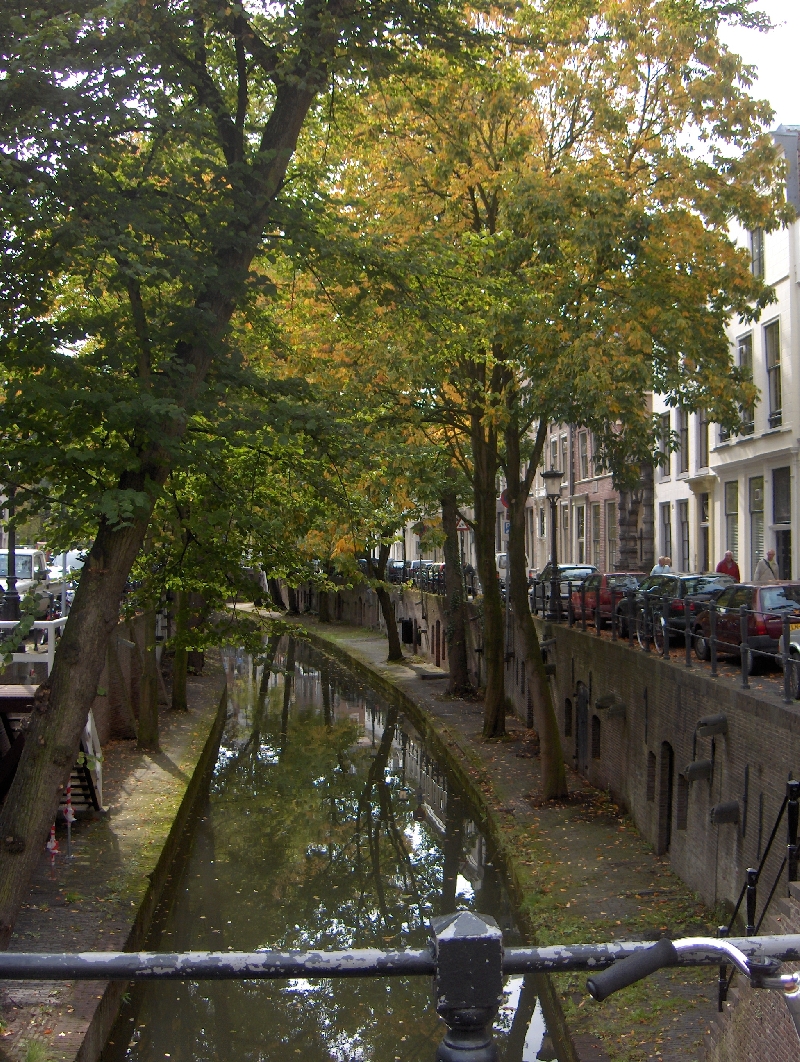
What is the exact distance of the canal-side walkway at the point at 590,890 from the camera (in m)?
9.55

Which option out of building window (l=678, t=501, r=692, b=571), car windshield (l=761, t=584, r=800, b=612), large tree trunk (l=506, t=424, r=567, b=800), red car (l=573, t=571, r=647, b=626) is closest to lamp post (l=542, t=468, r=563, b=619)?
red car (l=573, t=571, r=647, b=626)

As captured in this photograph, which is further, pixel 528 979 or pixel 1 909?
pixel 528 979

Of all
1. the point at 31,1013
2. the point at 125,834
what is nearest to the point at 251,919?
the point at 125,834

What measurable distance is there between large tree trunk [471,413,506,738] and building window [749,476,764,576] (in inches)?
361

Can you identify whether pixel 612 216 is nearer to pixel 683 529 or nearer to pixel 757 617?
pixel 757 617

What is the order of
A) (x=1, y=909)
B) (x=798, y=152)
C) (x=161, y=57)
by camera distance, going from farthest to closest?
(x=798, y=152) → (x=161, y=57) → (x=1, y=909)

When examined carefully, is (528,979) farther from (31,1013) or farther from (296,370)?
(296,370)

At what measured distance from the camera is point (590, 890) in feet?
45.0

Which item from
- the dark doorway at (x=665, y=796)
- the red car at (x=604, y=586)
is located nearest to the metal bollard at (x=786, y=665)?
the dark doorway at (x=665, y=796)

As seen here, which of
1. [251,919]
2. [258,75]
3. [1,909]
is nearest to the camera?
[1,909]

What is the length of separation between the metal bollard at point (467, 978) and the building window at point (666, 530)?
36920 millimetres

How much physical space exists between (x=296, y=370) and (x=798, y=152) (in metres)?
14.6

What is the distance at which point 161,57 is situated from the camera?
9.88 meters

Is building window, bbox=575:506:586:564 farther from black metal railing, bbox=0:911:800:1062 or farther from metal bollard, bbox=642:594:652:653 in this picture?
black metal railing, bbox=0:911:800:1062
